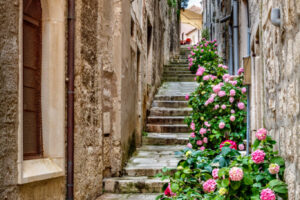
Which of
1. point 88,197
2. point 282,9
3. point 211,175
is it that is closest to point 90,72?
point 88,197

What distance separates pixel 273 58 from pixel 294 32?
823 millimetres

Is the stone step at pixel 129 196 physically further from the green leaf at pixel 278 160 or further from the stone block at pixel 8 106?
the green leaf at pixel 278 160

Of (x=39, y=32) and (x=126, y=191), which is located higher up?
(x=39, y=32)

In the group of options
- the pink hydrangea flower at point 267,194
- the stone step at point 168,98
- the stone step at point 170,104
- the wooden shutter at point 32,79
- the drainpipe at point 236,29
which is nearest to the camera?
the pink hydrangea flower at point 267,194

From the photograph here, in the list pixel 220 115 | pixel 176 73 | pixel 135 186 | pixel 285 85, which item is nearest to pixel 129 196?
pixel 135 186

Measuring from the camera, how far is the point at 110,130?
4.96 m

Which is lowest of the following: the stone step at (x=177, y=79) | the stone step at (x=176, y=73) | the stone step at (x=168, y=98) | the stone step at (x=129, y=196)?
the stone step at (x=129, y=196)

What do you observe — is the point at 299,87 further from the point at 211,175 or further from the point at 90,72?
the point at 90,72

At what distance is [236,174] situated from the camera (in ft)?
7.37

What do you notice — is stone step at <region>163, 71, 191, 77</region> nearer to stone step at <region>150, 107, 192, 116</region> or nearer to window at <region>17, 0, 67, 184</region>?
stone step at <region>150, 107, 192, 116</region>

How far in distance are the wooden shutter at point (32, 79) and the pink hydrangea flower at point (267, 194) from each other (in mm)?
2175

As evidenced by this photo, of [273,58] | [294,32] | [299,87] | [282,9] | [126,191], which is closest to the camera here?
[299,87]

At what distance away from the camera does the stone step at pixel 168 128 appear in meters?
7.93

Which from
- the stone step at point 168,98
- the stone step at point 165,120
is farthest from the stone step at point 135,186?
the stone step at point 168,98
